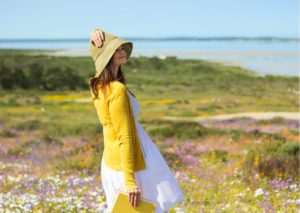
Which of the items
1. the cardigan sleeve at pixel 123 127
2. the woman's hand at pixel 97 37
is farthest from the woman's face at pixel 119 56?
the cardigan sleeve at pixel 123 127

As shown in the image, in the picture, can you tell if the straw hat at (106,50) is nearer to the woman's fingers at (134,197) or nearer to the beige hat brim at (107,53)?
the beige hat brim at (107,53)

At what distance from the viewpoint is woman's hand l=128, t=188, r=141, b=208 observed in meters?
3.84

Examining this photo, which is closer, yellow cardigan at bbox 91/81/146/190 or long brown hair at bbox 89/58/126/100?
yellow cardigan at bbox 91/81/146/190

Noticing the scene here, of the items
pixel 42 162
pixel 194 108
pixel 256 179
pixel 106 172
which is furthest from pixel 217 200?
pixel 194 108

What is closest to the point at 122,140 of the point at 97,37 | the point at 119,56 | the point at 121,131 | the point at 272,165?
the point at 121,131

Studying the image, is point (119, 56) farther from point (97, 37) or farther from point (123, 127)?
point (123, 127)

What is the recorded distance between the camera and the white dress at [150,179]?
3.98 meters

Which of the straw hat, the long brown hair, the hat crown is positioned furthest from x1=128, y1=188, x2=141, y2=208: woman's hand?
the hat crown

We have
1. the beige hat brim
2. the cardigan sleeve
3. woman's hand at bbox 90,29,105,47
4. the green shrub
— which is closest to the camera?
the cardigan sleeve

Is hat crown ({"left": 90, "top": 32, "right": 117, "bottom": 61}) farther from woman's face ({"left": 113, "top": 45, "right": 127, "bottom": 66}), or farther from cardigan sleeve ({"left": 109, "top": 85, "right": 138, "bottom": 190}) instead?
cardigan sleeve ({"left": 109, "top": 85, "right": 138, "bottom": 190})

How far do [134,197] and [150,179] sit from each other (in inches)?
A: 8.7

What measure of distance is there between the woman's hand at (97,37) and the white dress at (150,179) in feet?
1.57

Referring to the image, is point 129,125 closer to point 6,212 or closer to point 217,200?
point 6,212

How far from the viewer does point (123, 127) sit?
149 inches
